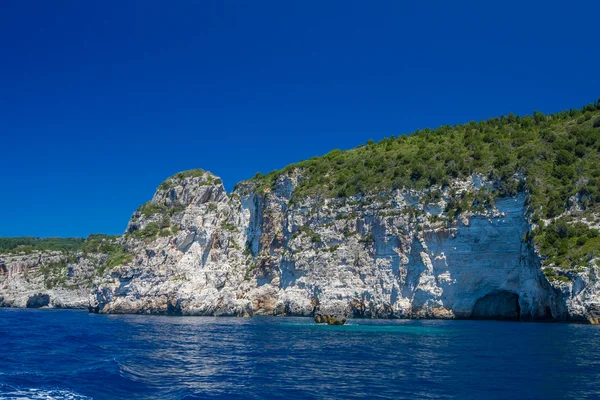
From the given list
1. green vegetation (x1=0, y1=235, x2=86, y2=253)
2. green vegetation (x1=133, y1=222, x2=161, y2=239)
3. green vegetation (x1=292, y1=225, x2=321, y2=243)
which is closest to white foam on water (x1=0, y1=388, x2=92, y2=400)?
green vegetation (x1=292, y1=225, x2=321, y2=243)

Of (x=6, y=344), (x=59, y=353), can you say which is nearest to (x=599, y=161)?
(x=59, y=353)

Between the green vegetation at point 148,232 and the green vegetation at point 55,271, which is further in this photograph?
the green vegetation at point 55,271

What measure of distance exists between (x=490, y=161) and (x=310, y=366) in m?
46.4

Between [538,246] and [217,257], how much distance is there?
53.6 meters

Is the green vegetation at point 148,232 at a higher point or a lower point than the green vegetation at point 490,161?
lower

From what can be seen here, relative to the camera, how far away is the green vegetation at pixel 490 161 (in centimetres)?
5522

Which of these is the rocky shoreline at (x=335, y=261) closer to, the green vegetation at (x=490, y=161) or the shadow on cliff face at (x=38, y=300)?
the green vegetation at (x=490, y=161)

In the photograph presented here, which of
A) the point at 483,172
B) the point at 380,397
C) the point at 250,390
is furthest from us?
the point at 483,172

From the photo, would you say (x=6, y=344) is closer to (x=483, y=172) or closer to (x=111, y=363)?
(x=111, y=363)

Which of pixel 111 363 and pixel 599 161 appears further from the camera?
pixel 599 161

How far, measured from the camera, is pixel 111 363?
85.4ft

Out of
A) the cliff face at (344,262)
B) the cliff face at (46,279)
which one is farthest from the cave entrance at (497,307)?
the cliff face at (46,279)

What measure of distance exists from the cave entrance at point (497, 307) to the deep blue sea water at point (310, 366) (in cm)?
2144

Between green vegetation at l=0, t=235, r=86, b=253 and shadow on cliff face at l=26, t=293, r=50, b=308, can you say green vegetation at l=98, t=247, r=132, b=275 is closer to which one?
shadow on cliff face at l=26, t=293, r=50, b=308
